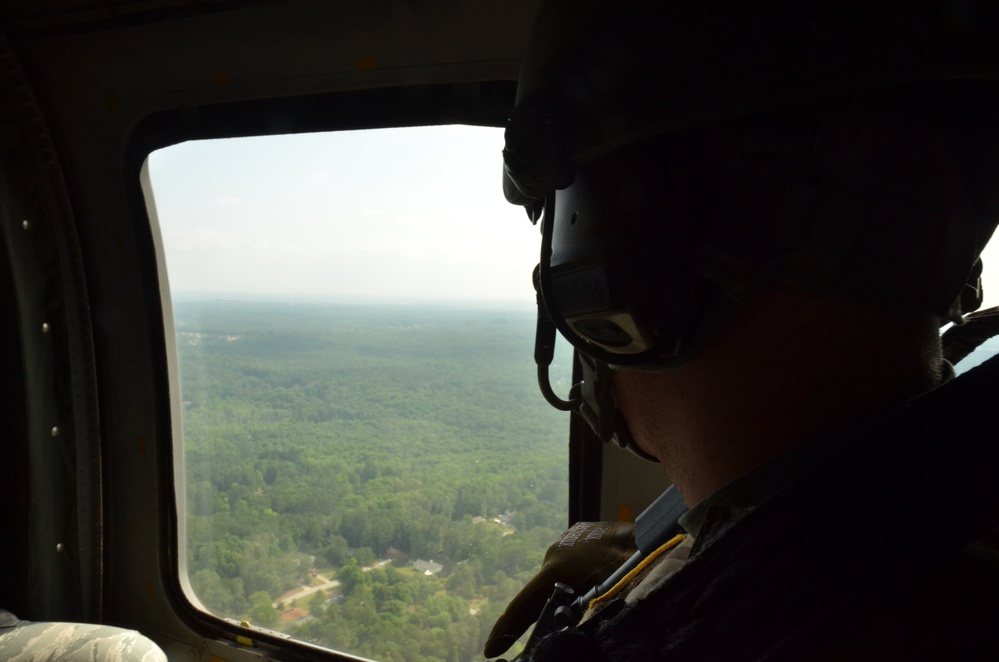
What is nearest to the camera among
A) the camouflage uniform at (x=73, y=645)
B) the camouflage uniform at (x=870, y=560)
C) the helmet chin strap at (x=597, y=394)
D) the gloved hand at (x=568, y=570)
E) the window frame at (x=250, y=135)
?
the camouflage uniform at (x=870, y=560)

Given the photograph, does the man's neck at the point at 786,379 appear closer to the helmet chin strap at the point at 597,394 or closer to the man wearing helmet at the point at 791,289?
the man wearing helmet at the point at 791,289

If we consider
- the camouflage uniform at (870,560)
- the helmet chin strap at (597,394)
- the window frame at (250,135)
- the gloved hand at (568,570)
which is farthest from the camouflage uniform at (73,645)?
the camouflage uniform at (870,560)

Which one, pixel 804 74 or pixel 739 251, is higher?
pixel 804 74

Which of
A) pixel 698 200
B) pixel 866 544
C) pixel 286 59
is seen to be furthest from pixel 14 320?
pixel 866 544

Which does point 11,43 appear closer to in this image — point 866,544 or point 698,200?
point 698,200

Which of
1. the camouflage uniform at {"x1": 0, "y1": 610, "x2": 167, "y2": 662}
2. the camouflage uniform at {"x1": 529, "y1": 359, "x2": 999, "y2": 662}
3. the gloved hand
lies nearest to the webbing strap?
the camouflage uniform at {"x1": 529, "y1": 359, "x2": 999, "y2": 662}

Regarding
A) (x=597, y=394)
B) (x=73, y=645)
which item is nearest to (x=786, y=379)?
(x=597, y=394)

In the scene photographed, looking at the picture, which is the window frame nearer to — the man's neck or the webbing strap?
the man's neck
